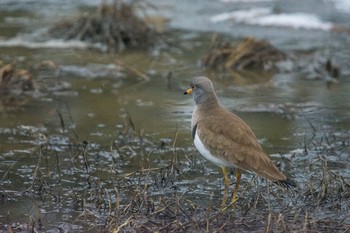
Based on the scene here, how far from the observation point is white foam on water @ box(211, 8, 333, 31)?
14.5 m

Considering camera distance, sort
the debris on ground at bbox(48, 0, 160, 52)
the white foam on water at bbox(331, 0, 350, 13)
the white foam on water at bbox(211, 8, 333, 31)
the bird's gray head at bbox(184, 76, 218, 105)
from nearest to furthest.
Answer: the bird's gray head at bbox(184, 76, 218, 105) < the debris on ground at bbox(48, 0, 160, 52) < the white foam on water at bbox(211, 8, 333, 31) < the white foam on water at bbox(331, 0, 350, 13)

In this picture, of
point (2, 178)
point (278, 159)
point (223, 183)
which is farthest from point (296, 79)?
point (2, 178)

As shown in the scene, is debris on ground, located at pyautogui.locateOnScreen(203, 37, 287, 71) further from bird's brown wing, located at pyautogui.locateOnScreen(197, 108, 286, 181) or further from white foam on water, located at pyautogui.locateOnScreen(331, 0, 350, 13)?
bird's brown wing, located at pyautogui.locateOnScreen(197, 108, 286, 181)

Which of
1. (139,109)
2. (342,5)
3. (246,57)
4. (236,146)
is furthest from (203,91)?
(342,5)

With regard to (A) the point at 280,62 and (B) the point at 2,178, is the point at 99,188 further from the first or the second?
(A) the point at 280,62

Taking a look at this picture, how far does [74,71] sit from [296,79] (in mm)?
2885

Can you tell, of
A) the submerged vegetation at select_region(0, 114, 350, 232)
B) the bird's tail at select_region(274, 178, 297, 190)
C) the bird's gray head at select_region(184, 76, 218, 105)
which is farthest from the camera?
the bird's gray head at select_region(184, 76, 218, 105)

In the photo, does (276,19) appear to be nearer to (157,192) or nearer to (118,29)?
(118,29)

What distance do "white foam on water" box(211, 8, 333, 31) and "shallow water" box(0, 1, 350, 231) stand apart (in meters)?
0.21

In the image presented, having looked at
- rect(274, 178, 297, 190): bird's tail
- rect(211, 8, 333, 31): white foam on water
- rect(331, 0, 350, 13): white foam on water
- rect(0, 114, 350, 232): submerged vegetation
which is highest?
rect(274, 178, 297, 190): bird's tail

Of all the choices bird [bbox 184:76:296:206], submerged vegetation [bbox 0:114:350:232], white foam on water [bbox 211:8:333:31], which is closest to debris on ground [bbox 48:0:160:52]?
white foam on water [bbox 211:8:333:31]

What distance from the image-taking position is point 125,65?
11586mm

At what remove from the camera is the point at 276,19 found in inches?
586

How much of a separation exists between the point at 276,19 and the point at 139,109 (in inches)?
215
